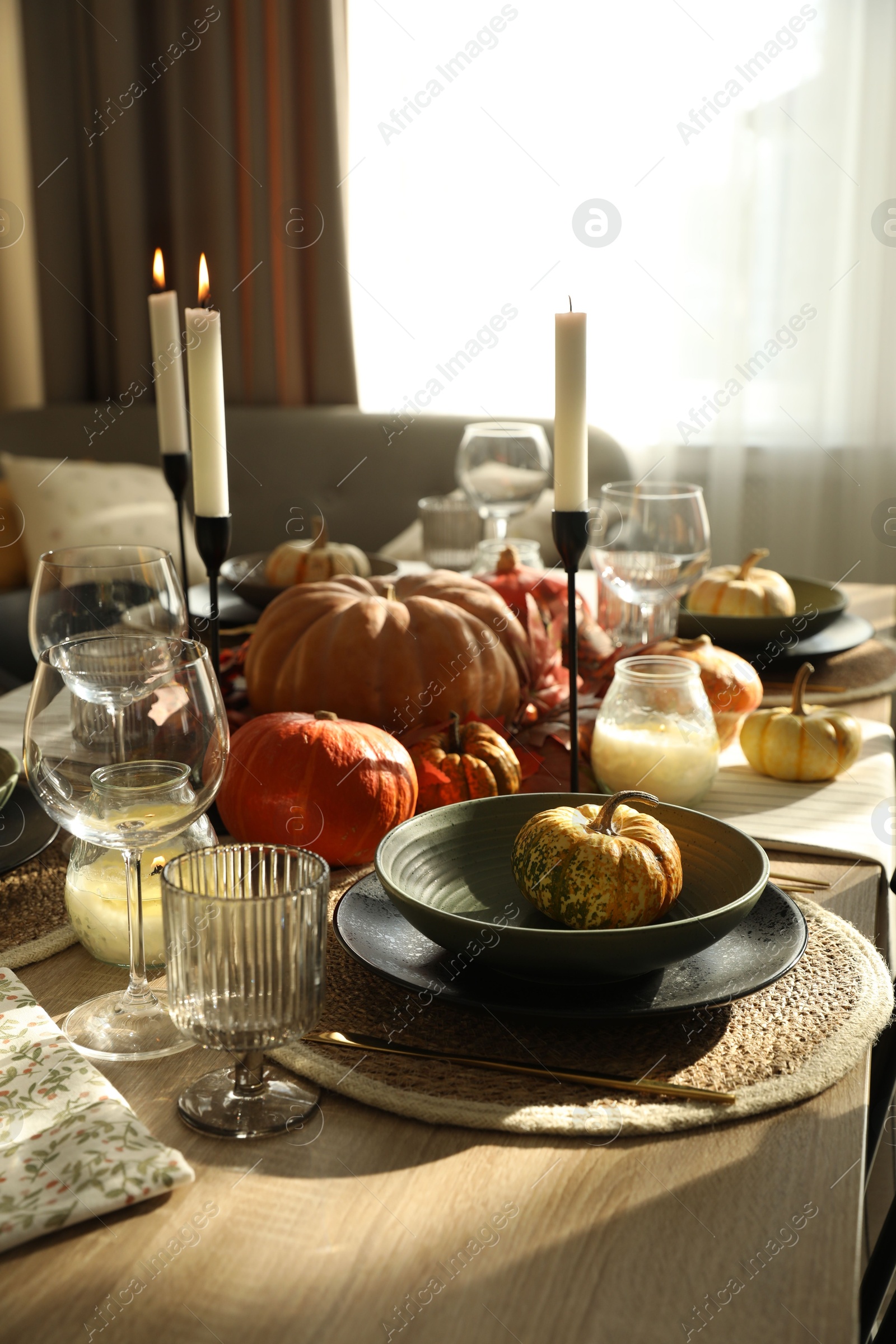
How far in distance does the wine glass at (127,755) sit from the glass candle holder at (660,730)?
42cm

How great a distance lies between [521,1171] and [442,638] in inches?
23.7

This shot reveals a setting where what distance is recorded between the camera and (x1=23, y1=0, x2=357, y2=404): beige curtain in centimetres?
319

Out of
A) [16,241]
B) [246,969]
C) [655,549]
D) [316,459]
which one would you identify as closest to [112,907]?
[246,969]

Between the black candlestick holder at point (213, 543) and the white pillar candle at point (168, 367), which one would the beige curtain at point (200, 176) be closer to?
the white pillar candle at point (168, 367)

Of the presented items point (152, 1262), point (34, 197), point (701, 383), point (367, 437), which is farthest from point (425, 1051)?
point (34, 197)

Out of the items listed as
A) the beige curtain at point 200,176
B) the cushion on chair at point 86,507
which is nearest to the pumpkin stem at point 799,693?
the cushion on chair at point 86,507

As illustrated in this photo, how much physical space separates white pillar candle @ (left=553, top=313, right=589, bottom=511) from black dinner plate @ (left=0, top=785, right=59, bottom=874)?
0.48 metres

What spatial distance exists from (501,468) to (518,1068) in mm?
1212

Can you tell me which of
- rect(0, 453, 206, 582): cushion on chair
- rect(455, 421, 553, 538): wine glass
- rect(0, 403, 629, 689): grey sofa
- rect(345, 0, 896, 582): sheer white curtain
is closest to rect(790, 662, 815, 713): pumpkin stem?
rect(455, 421, 553, 538): wine glass

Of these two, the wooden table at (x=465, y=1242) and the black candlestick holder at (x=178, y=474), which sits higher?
the black candlestick holder at (x=178, y=474)

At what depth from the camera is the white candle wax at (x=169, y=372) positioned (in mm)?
1062

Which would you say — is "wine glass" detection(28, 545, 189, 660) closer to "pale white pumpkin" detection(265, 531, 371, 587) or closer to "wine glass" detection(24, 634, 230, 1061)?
"wine glass" detection(24, 634, 230, 1061)

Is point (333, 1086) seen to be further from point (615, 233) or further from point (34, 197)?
point (34, 197)

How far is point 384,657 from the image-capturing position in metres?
1.06
